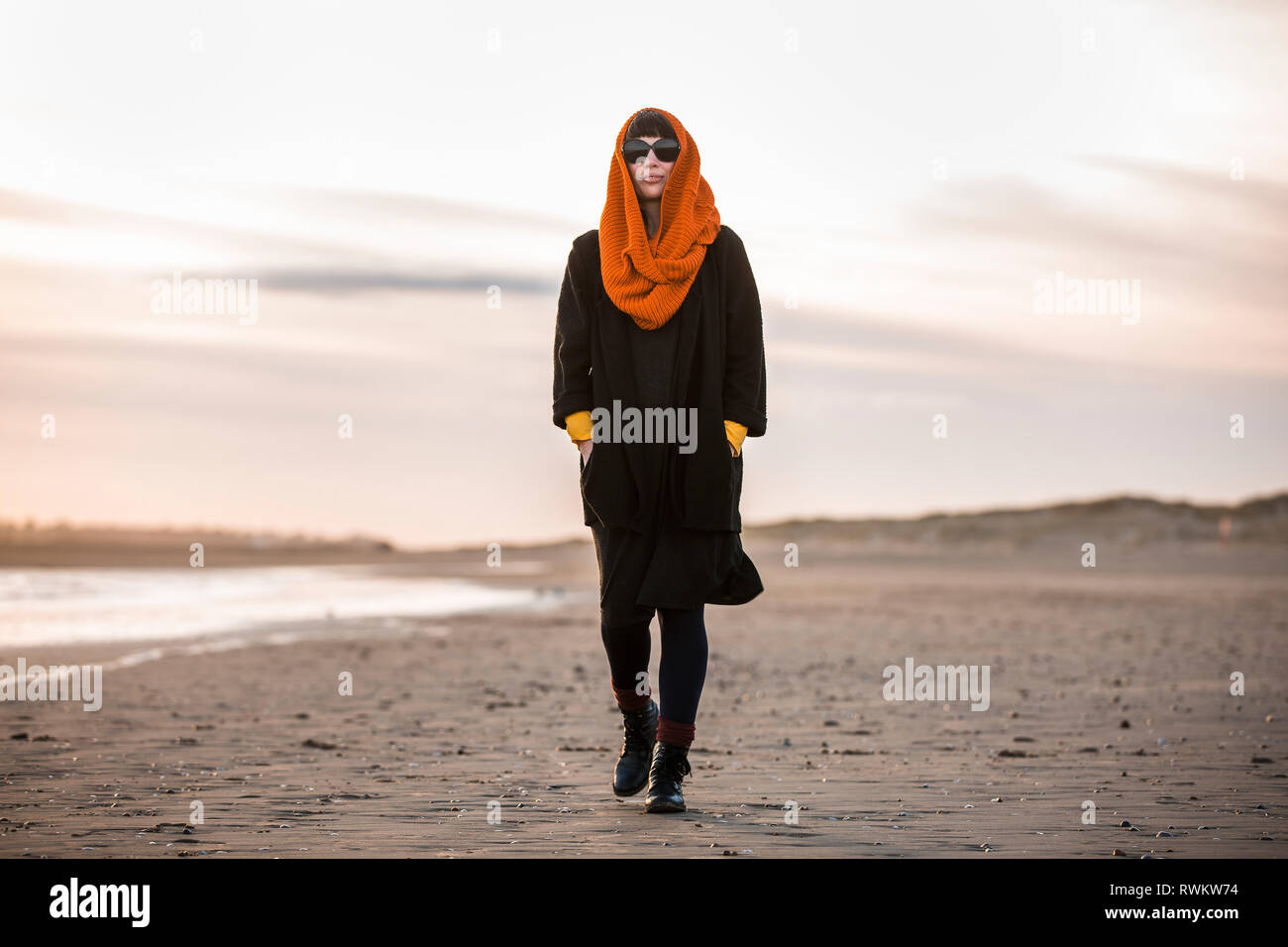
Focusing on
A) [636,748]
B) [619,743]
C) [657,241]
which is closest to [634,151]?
[657,241]

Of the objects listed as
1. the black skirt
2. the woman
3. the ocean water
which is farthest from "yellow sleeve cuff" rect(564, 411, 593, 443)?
the ocean water

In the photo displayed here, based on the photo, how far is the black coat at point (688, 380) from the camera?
4.45 meters

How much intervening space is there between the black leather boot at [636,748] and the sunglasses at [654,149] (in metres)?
2.16

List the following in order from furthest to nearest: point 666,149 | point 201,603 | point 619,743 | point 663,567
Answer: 1. point 201,603
2. point 619,743
3. point 666,149
4. point 663,567

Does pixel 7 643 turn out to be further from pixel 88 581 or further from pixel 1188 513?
pixel 1188 513

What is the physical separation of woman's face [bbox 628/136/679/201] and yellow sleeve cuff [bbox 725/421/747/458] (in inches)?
36.8

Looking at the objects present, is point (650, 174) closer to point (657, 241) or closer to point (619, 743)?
point (657, 241)

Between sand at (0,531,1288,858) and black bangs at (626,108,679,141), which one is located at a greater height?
black bangs at (626,108,679,141)

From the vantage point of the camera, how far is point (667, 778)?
4.46 meters

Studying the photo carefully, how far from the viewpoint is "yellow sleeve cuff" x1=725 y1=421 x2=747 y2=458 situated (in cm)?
450

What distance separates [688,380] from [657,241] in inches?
21.5

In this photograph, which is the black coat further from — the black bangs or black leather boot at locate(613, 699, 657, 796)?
black leather boot at locate(613, 699, 657, 796)

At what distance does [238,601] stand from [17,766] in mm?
17221
